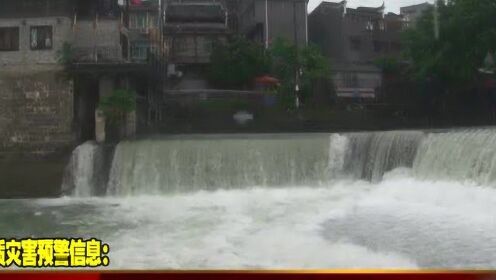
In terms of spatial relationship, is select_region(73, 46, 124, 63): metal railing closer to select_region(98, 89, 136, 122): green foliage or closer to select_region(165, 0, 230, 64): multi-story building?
select_region(98, 89, 136, 122): green foliage

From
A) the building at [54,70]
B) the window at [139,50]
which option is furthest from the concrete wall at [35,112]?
the window at [139,50]

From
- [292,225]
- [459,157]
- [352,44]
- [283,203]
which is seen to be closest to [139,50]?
[352,44]

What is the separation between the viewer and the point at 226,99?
13.2 m

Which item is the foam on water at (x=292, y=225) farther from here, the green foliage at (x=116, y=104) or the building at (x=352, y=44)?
the building at (x=352, y=44)

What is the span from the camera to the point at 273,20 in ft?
51.1

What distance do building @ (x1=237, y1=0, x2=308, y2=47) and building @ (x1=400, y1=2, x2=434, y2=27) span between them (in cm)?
249

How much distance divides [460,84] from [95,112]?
824 cm

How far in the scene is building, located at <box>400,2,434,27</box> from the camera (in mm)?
11736

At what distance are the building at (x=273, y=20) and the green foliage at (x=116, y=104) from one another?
5.25m

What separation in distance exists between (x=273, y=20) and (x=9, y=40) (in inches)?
313

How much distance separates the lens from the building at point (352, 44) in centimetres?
1261

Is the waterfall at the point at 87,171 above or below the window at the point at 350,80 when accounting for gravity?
below

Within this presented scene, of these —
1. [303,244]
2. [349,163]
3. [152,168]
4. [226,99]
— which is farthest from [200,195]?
[226,99]

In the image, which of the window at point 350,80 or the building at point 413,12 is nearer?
the building at point 413,12
